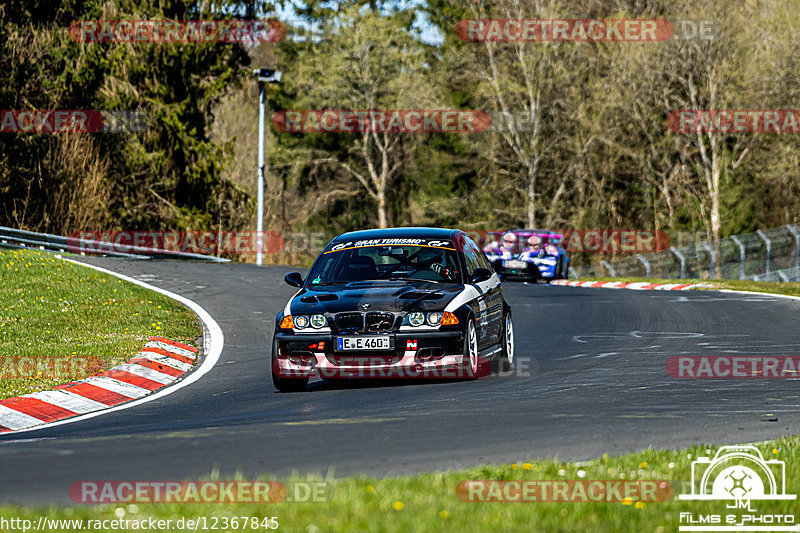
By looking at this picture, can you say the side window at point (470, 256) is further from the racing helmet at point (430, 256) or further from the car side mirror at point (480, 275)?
the racing helmet at point (430, 256)

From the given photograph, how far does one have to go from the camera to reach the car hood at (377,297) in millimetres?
10711

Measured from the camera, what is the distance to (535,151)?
54156mm

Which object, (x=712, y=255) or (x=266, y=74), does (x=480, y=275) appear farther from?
(x=712, y=255)

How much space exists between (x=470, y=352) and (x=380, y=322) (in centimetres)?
100

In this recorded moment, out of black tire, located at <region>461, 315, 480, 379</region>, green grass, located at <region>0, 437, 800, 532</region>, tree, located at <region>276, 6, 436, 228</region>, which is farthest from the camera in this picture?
tree, located at <region>276, 6, 436, 228</region>

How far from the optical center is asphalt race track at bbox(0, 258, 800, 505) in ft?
22.5

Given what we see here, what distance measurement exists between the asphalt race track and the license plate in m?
0.45

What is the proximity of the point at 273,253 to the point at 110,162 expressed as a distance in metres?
15.8

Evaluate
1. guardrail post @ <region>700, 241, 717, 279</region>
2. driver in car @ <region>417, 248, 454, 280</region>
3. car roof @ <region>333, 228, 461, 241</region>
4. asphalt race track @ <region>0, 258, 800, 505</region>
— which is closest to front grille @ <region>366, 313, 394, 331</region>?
asphalt race track @ <region>0, 258, 800, 505</region>

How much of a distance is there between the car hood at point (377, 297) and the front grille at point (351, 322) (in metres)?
0.06

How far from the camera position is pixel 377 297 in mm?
10836

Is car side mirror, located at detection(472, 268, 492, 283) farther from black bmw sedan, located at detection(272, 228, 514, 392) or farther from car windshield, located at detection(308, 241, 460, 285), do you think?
car windshield, located at detection(308, 241, 460, 285)

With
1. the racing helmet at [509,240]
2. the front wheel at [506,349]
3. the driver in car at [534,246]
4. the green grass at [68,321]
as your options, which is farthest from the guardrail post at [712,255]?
the front wheel at [506,349]

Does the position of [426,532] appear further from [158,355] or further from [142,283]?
[142,283]
